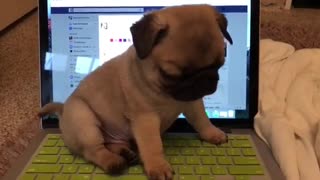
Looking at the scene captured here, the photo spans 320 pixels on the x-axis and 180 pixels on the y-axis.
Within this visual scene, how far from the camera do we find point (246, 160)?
2.12 feet

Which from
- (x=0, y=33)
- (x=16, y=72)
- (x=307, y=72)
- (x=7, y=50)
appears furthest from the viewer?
(x=0, y=33)

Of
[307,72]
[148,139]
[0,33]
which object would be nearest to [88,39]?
[148,139]

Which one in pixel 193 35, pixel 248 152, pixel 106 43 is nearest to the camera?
pixel 193 35

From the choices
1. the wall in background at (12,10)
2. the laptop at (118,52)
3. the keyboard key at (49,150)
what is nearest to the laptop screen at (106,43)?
the laptop at (118,52)

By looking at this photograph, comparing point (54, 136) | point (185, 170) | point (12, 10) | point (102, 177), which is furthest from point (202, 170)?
point (12, 10)

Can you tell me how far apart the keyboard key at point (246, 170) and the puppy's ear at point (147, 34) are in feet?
0.59

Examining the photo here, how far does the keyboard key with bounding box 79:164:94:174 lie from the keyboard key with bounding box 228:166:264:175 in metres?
0.17

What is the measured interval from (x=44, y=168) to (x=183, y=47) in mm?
233

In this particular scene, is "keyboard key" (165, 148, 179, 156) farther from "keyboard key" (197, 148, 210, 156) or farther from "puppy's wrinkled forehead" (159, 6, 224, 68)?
"puppy's wrinkled forehead" (159, 6, 224, 68)

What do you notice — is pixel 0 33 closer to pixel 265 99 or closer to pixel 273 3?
pixel 273 3

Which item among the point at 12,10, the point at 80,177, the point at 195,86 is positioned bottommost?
the point at 80,177

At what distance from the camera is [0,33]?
1455 mm

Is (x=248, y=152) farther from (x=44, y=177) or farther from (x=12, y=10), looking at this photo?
(x=12, y=10)

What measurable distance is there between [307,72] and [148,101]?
1.28ft
